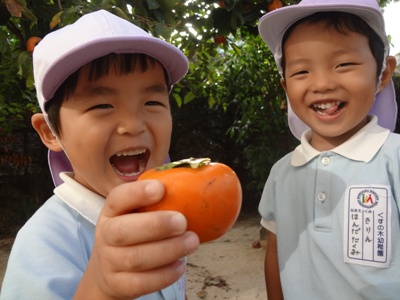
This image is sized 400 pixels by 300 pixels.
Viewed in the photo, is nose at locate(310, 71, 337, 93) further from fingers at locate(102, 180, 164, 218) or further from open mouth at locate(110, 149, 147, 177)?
fingers at locate(102, 180, 164, 218)

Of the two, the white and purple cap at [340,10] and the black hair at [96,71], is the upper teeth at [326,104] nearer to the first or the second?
the white and purple cap at [340,10]

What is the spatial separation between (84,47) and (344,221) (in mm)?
892

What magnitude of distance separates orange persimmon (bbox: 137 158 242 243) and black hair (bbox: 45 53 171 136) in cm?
34

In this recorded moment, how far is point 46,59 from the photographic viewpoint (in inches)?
36.9

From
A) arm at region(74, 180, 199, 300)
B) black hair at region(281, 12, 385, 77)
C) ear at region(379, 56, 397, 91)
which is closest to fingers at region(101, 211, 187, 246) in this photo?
arm at region(74, 180, 199, 300)

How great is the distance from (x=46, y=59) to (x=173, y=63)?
33cm

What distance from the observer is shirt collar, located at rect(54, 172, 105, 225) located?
0.93 m

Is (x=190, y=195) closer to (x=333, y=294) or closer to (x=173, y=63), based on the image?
(x=173, y=63)

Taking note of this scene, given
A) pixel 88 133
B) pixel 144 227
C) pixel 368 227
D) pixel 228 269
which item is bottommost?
pixel 228 269

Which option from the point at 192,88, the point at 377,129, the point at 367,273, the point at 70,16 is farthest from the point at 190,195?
the point at 192,88

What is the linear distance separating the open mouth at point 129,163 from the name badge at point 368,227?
65 cm

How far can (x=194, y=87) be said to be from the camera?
3.09m

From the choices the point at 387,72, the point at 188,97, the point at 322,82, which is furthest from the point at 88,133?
the point at 188,97

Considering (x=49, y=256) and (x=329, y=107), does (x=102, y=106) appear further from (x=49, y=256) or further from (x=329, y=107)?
(x=329, y=107)
